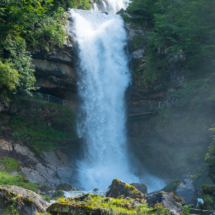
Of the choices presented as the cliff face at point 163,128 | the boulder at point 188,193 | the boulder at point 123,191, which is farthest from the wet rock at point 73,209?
the cliff face at point 163,128

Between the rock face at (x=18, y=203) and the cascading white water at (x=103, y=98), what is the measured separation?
47.4 ft

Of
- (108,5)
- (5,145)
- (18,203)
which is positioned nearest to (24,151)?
(5,145)

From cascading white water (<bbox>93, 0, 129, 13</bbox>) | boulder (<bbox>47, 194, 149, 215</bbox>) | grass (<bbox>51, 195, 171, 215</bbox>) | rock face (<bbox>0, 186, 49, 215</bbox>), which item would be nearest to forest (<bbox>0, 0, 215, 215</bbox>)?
rock face (<bbox>0, 186, 49, 215</bbox>)

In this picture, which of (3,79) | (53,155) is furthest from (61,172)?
(3,79)

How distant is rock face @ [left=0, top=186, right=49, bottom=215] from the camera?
21.1ft

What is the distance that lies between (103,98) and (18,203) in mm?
18412

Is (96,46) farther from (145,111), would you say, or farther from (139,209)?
(139,209)

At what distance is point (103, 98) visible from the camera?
24469mm

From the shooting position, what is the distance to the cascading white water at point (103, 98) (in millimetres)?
22625

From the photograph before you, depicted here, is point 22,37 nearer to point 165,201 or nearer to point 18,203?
point 18,203

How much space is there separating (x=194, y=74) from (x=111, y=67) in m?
8.27

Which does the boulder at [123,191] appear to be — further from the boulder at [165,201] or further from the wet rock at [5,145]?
the wet rock at [5,145]

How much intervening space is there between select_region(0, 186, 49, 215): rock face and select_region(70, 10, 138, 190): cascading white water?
14436 millimetres

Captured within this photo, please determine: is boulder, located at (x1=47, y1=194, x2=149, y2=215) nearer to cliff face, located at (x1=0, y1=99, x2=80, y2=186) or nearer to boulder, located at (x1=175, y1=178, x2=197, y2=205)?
boulder, located at (x1=175, y1=178, x2=197, y2=205)
